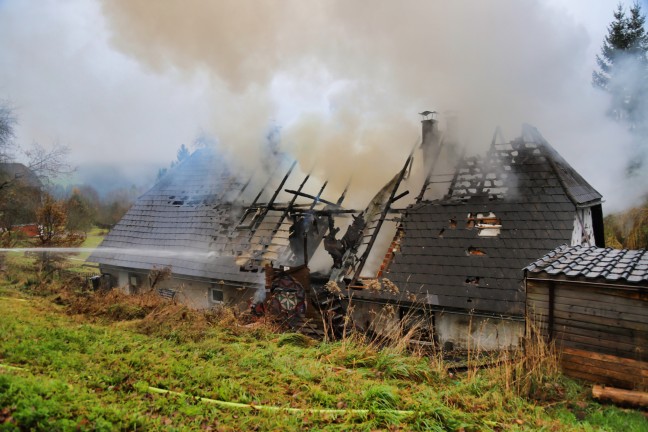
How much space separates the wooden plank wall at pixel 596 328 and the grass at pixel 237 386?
21.6 inches

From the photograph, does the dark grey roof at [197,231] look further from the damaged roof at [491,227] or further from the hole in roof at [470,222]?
the hole in roof at [470,222]

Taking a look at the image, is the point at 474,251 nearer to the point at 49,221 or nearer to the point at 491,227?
the point at 491,227

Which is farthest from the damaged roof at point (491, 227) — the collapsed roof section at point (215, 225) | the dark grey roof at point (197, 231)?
the dark grey roof at point (197, 231)

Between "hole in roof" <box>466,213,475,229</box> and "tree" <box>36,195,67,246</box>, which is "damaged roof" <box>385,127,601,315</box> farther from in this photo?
"tree" <box>36,195,67,246</box>

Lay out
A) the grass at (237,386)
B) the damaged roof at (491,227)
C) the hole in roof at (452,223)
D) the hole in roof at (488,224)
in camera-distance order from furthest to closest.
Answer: the hole in roof at (452,223) < the hole in roof at (488,224) < the damaged roof at (491,227) < the grass at (237,386)

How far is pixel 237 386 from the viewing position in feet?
18.3

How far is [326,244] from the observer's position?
473 inches

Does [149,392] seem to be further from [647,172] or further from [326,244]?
[647,172]

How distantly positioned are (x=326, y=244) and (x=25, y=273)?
10254 millimetres

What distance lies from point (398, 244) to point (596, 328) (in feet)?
17.7

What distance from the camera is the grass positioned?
15.0ft

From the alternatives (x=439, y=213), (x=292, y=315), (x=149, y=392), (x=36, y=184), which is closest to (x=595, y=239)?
(x=439, y=213)

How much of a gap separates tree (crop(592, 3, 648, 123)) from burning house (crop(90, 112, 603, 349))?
62.2 feet

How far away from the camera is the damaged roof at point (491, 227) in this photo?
990cm
